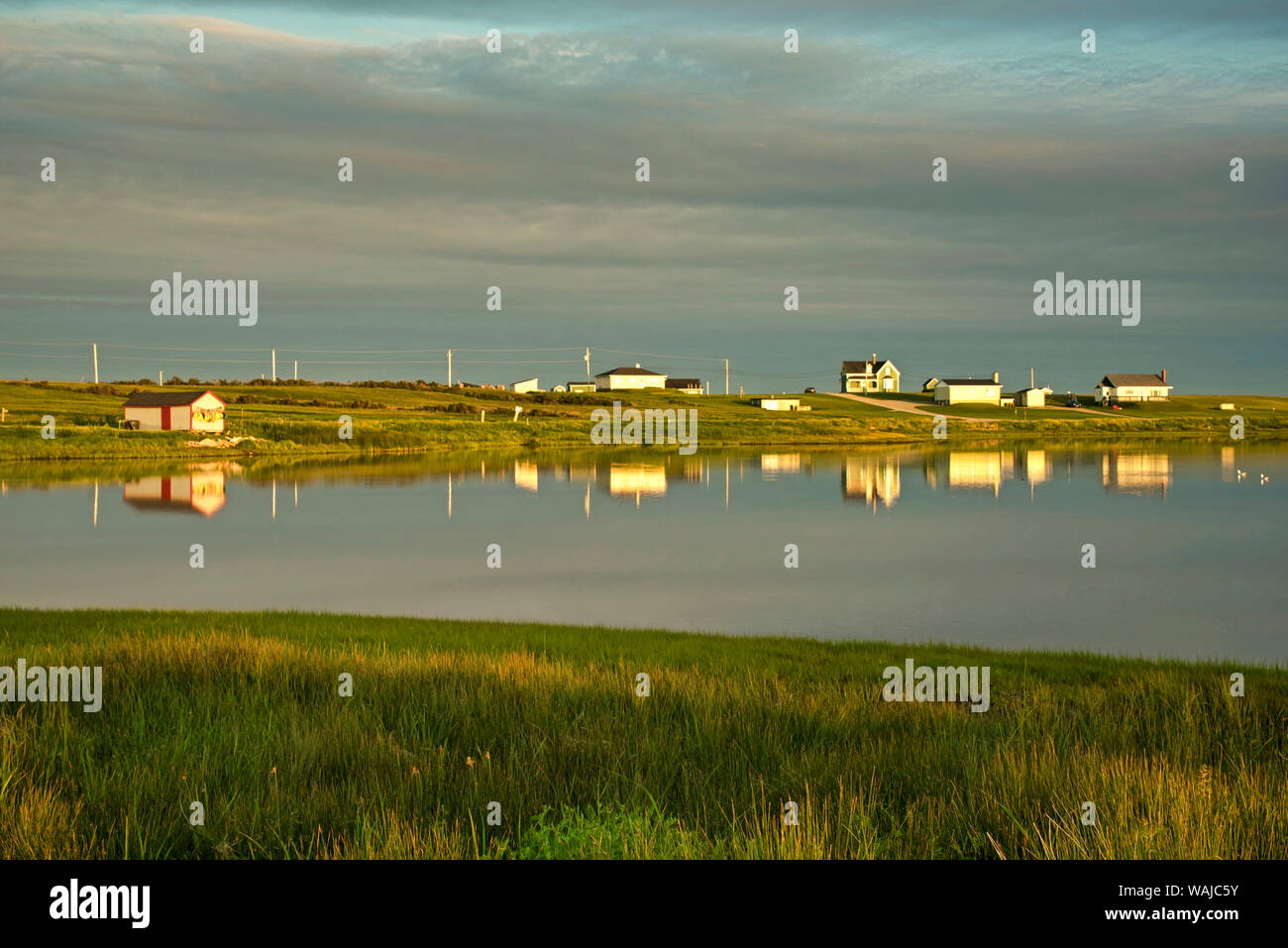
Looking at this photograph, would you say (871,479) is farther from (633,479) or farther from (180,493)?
(180,493)

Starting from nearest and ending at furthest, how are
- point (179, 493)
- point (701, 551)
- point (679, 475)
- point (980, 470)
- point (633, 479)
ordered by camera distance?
1. point (701, 551)
2. point (179, 493)
3. point (633, 479)
4. point (679, 475)
5. point (980, 470)

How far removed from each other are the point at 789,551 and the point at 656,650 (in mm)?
15359

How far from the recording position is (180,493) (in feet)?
151

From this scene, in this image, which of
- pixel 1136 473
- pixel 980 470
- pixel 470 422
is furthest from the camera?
pixel 470 422

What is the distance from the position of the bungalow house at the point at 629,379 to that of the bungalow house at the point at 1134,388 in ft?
249

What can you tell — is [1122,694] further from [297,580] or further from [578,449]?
[578,449]

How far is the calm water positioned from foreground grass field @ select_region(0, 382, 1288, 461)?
1636 centimetres

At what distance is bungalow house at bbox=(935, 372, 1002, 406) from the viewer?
164375 mm

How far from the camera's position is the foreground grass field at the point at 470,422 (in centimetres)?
7275

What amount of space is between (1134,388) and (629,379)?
84777 mm

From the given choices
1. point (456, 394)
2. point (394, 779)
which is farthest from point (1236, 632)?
point (456, 394)

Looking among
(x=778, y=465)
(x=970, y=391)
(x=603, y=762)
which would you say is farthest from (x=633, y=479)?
(x=970, y=391)
